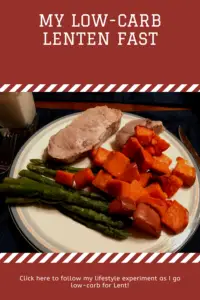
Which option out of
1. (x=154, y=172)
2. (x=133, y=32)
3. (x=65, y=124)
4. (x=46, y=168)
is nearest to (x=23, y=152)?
(x=46, y=168)

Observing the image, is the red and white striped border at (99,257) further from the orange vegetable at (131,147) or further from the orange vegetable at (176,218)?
the orange vegetable at (131,147)

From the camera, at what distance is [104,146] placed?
2.86 metres

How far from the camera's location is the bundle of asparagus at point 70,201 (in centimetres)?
219

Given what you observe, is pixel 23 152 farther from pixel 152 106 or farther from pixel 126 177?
pixel 152 106

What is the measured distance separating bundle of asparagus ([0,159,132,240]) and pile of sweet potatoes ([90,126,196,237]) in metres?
0.09

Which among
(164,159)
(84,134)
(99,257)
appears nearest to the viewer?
(99,257)

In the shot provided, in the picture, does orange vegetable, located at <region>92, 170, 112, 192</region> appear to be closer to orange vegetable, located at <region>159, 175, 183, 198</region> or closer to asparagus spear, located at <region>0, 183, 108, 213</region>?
asparagus spear, located at <region>0, 183, 108, 213</region>

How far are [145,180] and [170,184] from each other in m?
0.20

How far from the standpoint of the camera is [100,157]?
101 inches

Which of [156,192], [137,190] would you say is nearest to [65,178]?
[137,190]

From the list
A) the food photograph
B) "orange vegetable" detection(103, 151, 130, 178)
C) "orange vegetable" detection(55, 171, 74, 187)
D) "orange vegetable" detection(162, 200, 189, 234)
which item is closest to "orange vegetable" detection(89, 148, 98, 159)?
the food photograph

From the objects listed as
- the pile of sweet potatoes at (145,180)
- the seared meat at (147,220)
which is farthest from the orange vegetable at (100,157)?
the seared meat at (147,220)

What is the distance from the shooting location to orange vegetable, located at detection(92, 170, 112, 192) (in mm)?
2355

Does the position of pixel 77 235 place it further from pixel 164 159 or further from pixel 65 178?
pixel 164 159
